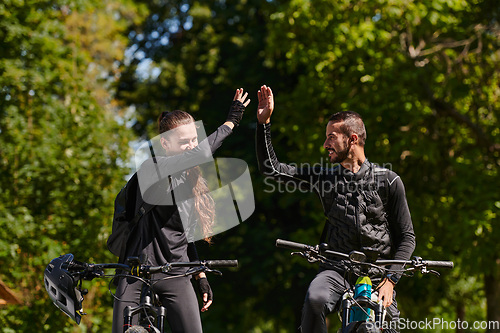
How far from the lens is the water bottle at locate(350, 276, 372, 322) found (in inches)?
124

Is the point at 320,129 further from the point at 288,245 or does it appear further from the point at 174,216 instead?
the point at 288,245

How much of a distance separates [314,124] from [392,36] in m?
2.37

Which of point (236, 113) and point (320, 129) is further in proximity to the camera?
point (320, 129)

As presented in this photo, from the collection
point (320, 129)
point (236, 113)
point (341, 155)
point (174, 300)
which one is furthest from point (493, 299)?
point (174, 300)

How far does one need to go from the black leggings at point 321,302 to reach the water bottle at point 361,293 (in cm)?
21

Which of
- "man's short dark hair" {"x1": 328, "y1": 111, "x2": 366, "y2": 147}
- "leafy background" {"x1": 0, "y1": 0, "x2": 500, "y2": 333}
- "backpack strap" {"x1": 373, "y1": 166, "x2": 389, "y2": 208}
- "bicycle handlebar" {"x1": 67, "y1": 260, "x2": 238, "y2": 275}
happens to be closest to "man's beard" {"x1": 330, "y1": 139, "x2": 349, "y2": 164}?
"man's short dark hair" {"x1": 328, "y1": 111, "x2": 366, "y2": 147}

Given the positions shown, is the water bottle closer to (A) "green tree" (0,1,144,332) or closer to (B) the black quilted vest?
(B) the black quilted vest

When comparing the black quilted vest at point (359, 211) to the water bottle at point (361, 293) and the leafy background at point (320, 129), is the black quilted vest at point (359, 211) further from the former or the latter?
the leafy background at point (320, 129)

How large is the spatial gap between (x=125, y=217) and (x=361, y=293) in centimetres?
153

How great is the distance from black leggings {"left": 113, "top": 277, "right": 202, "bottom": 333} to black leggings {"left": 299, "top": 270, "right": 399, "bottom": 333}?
69cm

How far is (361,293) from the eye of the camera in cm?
325

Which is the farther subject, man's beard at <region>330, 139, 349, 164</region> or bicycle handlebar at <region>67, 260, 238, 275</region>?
man's beard at <region>330, 139, 349, 164</region>

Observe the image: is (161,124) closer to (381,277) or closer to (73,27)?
(381,277)

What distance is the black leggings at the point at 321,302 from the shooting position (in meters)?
3.42
